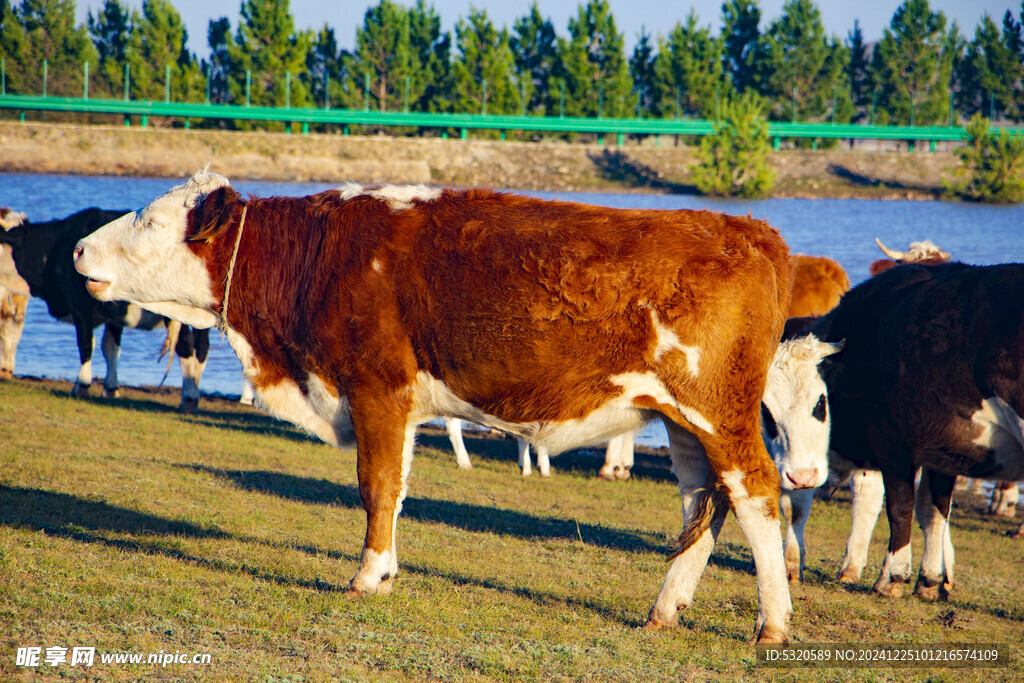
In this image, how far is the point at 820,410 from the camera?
6.65 metres

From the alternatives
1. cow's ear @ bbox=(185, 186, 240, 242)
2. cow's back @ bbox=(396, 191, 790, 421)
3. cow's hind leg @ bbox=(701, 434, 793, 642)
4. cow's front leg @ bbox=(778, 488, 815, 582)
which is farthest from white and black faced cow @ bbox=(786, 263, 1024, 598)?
cow's ear @ bbox=(185, 186, 240, 242)

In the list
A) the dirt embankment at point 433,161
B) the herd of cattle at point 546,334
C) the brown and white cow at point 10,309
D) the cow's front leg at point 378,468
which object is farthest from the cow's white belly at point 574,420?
the dirt embankment at point 433,161

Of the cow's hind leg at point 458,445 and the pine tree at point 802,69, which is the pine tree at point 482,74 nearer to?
the pine tree at point 802,69

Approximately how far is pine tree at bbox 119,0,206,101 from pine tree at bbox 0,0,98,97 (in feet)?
15.0

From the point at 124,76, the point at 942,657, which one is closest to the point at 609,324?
the point at 942,657

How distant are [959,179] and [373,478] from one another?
9202 cm

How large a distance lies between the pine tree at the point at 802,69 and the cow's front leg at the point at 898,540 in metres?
111

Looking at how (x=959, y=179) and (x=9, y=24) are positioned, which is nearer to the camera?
(x=959, y=179)

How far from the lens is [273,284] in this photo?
6.05m

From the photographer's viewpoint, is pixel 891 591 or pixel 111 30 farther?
pixel 111 30

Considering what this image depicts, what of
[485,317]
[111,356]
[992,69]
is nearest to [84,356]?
[111,356]

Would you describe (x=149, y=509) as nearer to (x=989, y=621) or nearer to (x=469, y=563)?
(x=469, y=563)

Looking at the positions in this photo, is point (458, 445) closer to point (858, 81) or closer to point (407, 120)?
point (407, 120)

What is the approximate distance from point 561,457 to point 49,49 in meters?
101
